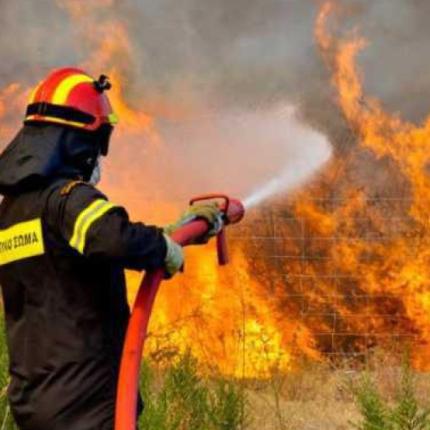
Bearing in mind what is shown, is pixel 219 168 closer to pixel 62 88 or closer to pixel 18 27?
pixel 18 27

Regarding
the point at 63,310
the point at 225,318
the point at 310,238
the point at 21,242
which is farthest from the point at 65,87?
the point at 310,238

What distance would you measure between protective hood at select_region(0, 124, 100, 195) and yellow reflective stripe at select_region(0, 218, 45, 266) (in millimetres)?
132

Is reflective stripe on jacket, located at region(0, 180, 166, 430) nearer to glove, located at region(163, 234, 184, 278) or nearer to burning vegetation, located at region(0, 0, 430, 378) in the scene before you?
glove, located at region(163, 234, 184, 278)

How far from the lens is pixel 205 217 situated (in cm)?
299

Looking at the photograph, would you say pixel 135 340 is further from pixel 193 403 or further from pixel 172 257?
pixel 193 403

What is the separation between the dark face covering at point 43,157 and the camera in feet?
8.93

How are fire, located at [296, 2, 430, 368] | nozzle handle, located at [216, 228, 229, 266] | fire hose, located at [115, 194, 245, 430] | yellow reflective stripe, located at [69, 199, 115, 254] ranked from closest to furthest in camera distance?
yellow reflective stripe, located at [69, 199, 115, 254], fire hose, located at [115, 194, 245, 430], nozzle handle, located at [216, 228, 229, 266], fire, located at [296, 2, 430, 368]

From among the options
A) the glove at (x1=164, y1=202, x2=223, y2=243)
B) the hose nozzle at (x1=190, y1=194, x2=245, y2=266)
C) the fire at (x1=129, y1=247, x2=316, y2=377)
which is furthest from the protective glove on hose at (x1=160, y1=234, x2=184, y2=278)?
the fire at (x1=129, y1=247, x2=316, y2=377)

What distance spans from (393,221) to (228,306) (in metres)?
2.13

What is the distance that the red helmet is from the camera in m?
2.82

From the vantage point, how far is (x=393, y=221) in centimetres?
925

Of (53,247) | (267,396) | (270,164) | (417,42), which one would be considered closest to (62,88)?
(53,247)

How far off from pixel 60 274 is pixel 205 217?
0.58m

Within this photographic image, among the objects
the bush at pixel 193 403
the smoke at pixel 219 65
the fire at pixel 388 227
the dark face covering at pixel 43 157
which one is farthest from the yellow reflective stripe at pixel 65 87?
the smoke at pixel 219 65
